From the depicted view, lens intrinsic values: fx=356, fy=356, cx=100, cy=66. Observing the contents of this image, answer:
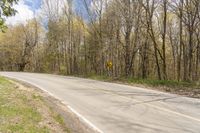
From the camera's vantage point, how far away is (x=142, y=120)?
11430 millimetres

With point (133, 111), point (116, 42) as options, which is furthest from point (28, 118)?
point (116, 42)

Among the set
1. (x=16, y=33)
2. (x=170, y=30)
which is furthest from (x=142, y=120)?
(x=16, y=33)

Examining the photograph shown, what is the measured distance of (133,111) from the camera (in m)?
13.1

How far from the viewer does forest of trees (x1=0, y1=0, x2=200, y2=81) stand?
35.8 meters

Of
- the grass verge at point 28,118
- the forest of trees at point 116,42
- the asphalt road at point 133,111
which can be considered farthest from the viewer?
the forest of trees at point 116,42

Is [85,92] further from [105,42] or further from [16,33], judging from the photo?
[16,33]

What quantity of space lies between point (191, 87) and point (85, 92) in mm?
6943

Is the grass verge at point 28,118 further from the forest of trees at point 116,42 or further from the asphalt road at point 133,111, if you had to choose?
the forest of trees at point 116,42

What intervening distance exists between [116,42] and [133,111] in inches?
1267

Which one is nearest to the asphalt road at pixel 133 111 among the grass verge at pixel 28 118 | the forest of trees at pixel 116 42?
the grass verge at pixel 28 118

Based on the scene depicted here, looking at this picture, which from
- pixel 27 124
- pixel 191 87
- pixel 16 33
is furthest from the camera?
pixel 16 33

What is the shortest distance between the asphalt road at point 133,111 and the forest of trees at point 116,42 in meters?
13.8

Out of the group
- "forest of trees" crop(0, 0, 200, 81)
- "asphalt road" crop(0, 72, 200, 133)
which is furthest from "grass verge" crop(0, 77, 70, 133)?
"forest of trees" crop(0, 0, 200, 81)

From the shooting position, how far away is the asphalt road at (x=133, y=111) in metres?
10.4
